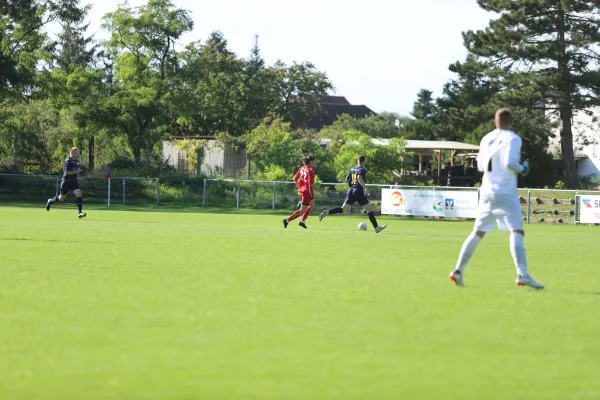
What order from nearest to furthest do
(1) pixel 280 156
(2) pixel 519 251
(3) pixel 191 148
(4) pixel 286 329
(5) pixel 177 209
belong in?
(4) pixel 286 329
(2) pixel 519 251
(5) pixel 177 209
(1) pixel 280 156
(3) pixel 191 148

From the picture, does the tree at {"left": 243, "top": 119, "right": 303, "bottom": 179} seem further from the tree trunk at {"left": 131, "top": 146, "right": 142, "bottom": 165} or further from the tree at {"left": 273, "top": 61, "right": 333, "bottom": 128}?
the tree at {"left": 273, "top": 61, "right": 333, "bottom": 128}

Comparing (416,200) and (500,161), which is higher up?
(500,161)

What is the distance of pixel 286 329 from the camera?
24.1ft

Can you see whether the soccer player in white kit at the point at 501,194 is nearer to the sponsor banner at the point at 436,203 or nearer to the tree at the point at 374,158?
the sponsor banner at the point at 436,203

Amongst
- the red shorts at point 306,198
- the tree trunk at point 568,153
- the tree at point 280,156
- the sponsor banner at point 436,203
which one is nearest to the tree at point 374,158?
the tree at point 280,156

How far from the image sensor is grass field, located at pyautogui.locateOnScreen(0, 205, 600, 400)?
5508 millimetres

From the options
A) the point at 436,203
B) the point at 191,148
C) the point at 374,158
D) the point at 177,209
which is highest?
the point at 191,148

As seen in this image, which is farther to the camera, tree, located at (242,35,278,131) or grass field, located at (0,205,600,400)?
tree, located at (242,35,278,131)

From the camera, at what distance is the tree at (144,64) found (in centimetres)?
5319

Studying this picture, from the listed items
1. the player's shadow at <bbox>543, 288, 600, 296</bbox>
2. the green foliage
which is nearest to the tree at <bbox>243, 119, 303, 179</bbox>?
the green foliage

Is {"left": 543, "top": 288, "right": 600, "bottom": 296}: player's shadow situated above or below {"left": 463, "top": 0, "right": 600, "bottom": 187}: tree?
below

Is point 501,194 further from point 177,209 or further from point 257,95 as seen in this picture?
point 257,95

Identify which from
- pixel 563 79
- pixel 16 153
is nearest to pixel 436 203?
pixel 563 79

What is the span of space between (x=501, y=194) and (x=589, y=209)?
26781mm
